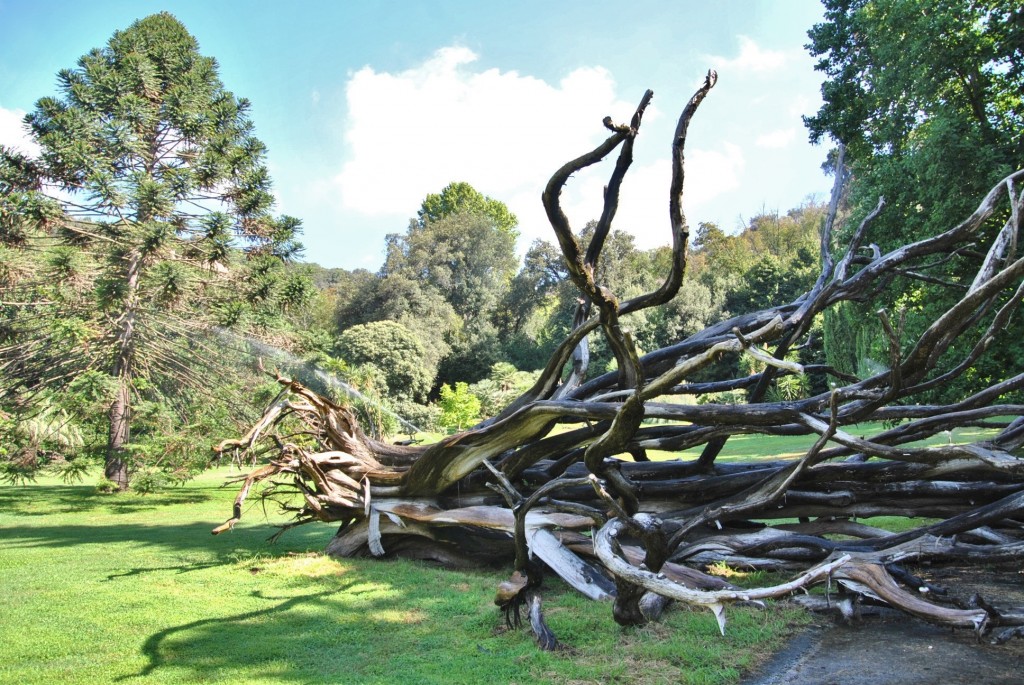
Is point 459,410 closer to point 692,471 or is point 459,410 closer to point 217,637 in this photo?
point 692,471

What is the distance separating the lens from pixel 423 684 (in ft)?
11.3

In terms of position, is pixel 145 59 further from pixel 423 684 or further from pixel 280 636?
pixel 423 684

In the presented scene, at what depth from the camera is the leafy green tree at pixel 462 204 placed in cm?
5881

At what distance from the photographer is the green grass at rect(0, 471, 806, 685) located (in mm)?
3645

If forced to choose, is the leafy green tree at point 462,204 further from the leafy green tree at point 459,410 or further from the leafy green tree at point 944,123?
the leafy green tree at point 944,123

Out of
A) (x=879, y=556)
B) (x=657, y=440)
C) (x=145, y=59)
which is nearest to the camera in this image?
(x=879, y=556)

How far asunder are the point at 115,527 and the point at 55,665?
694cm

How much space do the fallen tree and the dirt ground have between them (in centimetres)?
16

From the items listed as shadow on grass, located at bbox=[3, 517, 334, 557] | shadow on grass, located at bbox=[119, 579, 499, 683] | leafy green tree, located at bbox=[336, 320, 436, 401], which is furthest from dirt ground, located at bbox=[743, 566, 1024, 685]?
leafy green tree, located at bbox=[336, 320, 436, 401]

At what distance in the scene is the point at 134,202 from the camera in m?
13.1

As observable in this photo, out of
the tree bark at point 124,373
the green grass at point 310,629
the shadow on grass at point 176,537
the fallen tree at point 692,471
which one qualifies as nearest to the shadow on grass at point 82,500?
the tree bark at point 124,373

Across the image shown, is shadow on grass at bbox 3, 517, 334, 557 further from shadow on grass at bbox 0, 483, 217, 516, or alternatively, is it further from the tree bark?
the tree bark

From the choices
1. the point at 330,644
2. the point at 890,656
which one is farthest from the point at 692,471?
the point at 330,644

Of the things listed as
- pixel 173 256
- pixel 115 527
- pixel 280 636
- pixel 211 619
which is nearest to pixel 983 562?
pixel 280 636
